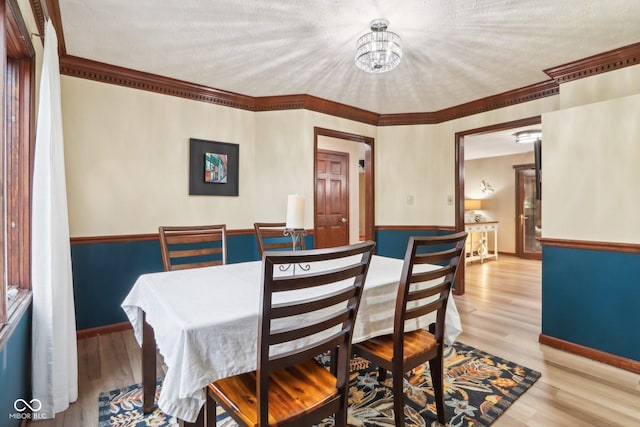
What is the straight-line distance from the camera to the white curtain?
167 cm

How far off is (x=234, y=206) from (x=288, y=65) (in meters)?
1.62

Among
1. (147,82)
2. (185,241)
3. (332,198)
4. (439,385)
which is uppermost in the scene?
(147,82)

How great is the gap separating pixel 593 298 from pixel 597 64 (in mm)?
1890

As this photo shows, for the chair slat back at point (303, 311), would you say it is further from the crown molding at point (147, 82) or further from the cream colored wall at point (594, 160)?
the crown molding at point (147, 82)

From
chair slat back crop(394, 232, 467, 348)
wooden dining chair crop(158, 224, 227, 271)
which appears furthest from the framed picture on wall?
chair slat back crop(394, 232, 467, 348)

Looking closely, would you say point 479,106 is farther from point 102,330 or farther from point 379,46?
point 102,330

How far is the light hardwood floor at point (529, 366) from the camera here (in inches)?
68.5

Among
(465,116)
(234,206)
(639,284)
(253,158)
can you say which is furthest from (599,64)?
(234,206)

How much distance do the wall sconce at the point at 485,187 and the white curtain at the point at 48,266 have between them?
315 inches

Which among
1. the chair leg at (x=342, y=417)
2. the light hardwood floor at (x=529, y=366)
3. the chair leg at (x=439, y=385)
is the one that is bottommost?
the light hardwood floor at (x=529, y=366)

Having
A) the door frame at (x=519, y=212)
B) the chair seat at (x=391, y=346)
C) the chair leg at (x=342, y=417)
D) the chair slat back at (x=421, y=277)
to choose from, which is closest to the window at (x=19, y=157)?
the chair leg at (x=342, y=417)

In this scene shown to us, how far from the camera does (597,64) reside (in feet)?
8.42

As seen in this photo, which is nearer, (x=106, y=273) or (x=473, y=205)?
(x=106, y=273)

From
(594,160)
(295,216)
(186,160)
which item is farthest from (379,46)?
(186,160)
